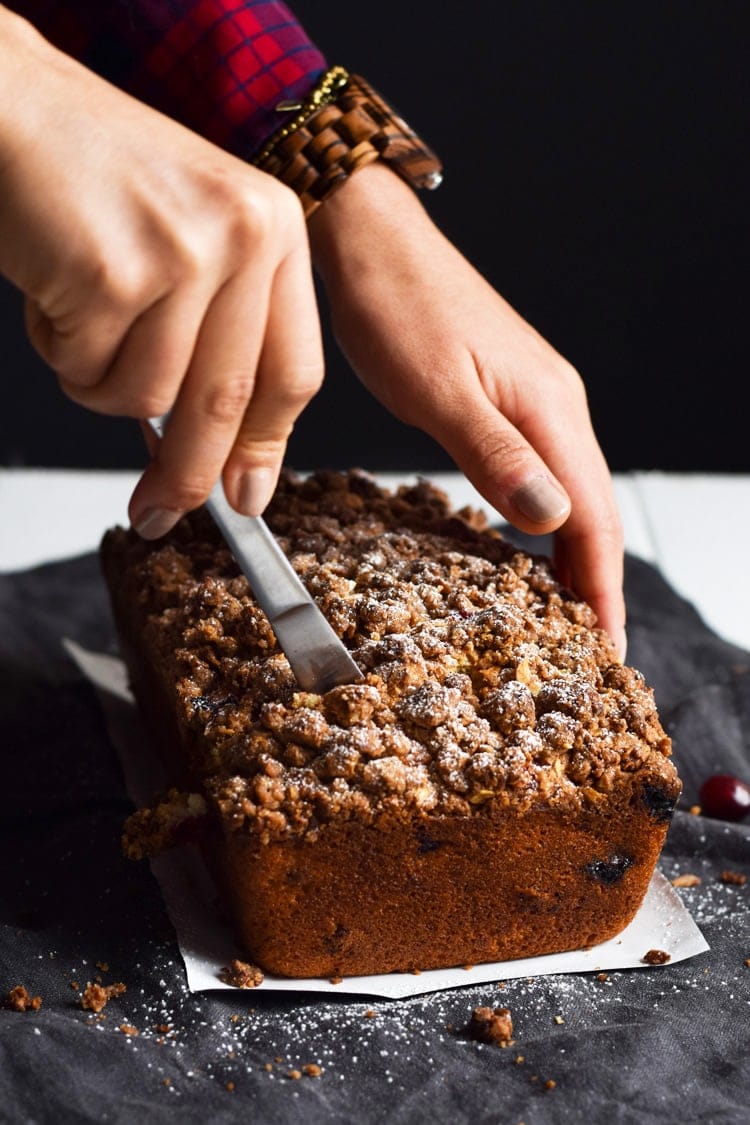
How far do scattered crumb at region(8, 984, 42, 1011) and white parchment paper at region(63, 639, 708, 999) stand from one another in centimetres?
18

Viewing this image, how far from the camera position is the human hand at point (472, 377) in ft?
6.33

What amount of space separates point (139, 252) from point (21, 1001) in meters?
0.89

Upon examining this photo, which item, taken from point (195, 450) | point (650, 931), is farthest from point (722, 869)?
point (195, 450)

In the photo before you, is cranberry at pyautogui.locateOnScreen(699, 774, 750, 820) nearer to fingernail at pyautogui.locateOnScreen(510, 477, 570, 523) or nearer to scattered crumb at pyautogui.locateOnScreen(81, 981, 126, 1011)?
fingernail at pyautogui.locateOnScreen(510, 477, 570, 523)

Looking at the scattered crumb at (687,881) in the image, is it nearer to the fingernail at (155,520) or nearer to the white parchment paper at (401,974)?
the white parchment paper at (401,974)

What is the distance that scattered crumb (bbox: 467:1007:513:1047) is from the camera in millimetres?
1527

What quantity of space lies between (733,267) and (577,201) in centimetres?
48

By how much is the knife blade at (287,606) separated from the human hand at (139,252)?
11.4 inches

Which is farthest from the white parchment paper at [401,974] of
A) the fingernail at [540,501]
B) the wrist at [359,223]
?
the wrist at [359,223]

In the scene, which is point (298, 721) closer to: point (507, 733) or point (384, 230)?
point (507, 733)

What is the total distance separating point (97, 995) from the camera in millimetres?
1549

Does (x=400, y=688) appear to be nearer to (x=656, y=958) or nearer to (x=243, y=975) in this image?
(x=243, y=975)

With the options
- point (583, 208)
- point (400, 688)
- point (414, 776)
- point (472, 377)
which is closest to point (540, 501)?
point (472, 377)

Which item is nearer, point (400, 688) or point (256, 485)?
point (256, 485)
